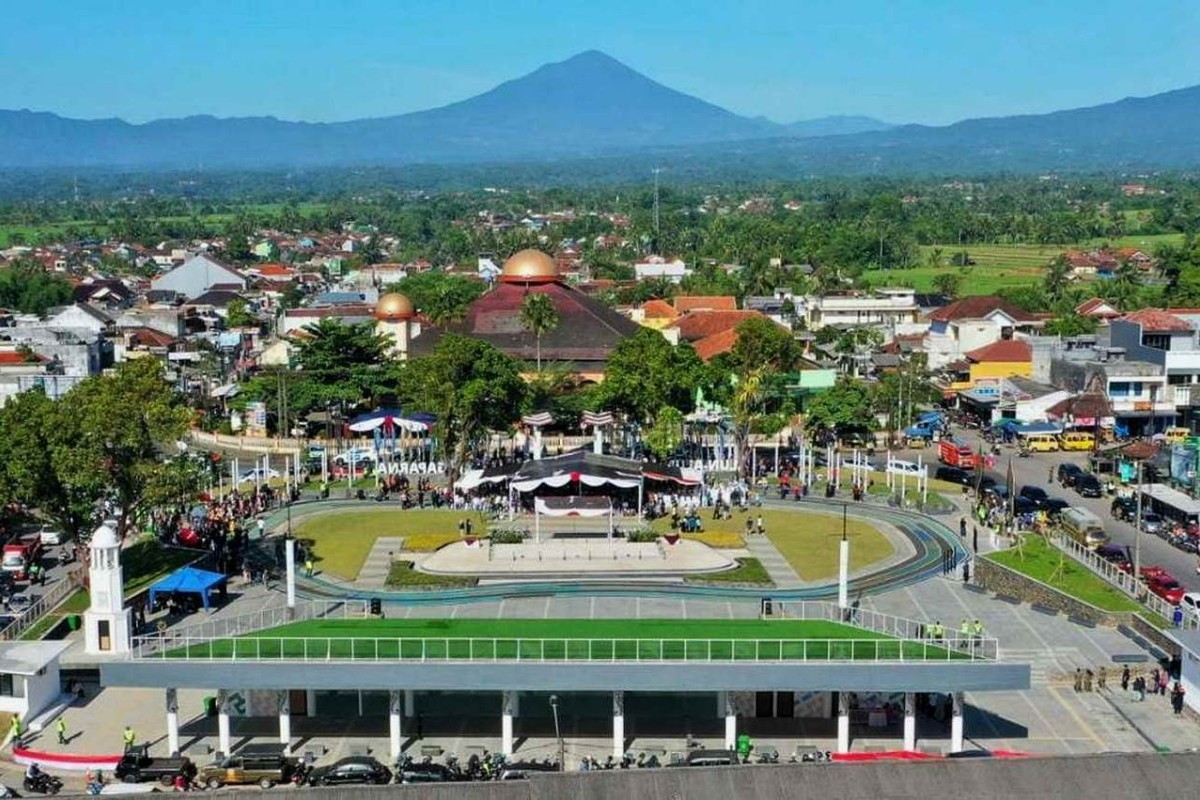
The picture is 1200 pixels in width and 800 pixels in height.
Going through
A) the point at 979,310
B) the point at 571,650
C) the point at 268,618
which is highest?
the point at 979,310

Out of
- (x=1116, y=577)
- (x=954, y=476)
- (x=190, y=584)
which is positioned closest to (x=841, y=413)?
(x=954, y=476)

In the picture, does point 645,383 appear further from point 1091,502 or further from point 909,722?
point 909,722

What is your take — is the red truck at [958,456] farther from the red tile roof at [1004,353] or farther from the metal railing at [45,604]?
the metal railing at [45,604]

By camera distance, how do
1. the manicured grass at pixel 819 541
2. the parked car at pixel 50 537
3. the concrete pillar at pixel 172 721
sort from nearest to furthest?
1. the concrete pillar at pixel 172 721
2. the manicured grass at pixel 819 541
3. the parked car at pixel 50 537

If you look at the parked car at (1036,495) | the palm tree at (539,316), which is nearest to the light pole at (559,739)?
the parked car at (1036,495)

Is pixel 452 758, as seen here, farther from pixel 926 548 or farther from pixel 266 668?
pixel 926 548

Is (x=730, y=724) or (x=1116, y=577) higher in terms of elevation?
(x=730, y=724)
